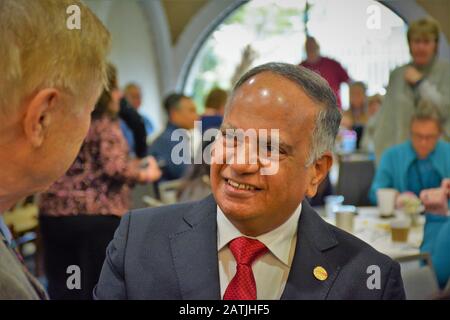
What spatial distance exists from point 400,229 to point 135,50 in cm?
128

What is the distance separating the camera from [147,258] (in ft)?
3.93

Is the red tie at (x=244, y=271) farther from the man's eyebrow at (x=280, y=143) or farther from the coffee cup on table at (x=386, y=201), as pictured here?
the coffee cup on table at (x=386, y=201)

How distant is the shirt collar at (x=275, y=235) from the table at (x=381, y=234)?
28.2 inches

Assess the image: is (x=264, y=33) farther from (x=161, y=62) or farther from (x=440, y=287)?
(x=440, y=287)

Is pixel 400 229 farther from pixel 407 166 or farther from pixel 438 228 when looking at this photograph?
pixel 407 166

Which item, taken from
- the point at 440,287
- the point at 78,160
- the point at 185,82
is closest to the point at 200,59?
the point at 185,82

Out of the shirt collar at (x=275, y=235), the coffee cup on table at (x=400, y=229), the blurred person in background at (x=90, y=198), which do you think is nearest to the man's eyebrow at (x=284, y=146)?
the shirt collar at (x=275, y=235)

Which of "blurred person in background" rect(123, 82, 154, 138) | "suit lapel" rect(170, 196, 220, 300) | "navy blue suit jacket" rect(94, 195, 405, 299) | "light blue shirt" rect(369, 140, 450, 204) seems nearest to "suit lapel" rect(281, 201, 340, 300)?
"navy blue suit jacket" rect(94, 195, 405, 299)

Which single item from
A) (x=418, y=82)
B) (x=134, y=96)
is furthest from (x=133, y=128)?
(x=418, y=82)

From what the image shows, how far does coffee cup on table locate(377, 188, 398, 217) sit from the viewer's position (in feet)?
7.84

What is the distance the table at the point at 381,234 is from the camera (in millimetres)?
2107

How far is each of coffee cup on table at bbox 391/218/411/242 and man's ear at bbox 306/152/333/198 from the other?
3.87 feet

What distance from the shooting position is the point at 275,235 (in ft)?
3.92

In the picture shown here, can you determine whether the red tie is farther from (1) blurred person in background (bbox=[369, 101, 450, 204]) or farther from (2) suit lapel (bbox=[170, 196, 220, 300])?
(1) blurred person in background (bbox=[369, 101, 450, 204])
